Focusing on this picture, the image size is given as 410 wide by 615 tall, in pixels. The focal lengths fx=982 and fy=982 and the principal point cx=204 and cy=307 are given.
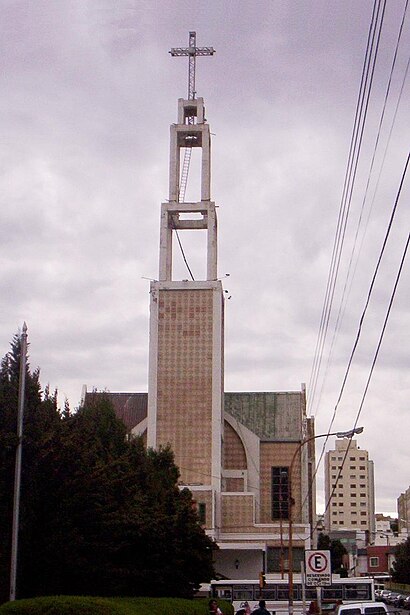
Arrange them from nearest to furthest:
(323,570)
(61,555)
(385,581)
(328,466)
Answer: (323,570)
(61,555)
(385,581)
(328,466)

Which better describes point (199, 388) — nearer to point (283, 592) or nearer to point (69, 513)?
point (283, 592)

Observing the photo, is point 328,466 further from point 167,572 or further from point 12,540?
point 12,540

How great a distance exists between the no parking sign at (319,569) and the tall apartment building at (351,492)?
6097 inches

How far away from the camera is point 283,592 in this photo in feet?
172

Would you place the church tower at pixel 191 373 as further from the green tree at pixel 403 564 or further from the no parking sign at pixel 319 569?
the no parking sign at pixel 319 569

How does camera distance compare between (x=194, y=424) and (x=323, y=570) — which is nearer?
(x=323, y=570)

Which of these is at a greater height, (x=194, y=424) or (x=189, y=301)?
(x=189, y=301)

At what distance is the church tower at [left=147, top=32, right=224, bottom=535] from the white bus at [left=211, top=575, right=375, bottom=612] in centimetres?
1634

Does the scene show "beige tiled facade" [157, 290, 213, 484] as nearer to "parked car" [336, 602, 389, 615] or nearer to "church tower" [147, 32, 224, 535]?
"church tower" [147, 32, 224, 535]

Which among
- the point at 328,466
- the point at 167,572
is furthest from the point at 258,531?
the point at 328,466

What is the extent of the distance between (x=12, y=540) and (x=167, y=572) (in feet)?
39.0

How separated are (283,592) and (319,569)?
2601cm

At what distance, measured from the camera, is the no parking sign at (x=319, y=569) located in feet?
90.7

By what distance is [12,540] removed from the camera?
27.7 metres
